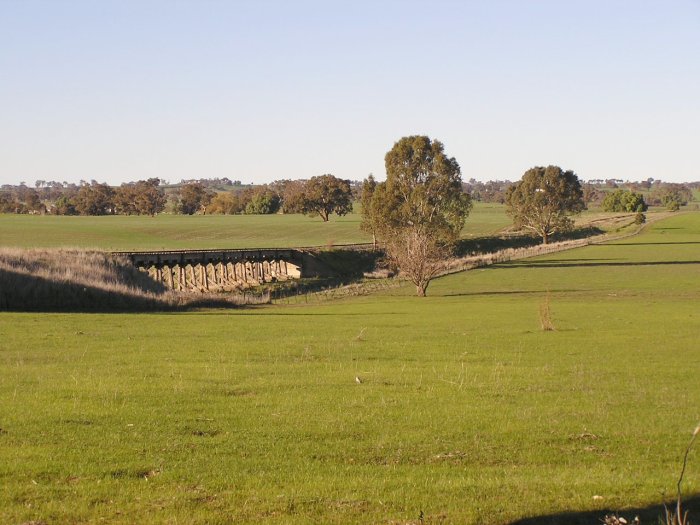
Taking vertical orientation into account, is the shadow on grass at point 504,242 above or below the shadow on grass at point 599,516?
below

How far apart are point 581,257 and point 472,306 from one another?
5255 cm

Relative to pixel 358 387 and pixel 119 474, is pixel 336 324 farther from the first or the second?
pixel 119 474

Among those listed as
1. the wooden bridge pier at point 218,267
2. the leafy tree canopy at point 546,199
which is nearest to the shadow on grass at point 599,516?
the wooden bridge pier at point 218,267

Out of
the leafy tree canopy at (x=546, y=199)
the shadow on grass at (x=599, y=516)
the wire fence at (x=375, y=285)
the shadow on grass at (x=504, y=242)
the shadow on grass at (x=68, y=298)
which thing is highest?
the leafy tree canopy at (x=546, y=199)

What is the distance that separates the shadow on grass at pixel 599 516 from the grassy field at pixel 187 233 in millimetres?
100355

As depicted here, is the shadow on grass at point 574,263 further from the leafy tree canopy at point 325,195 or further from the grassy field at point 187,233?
the leafy tree canopy at point 325,195

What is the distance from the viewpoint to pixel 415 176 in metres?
97.2

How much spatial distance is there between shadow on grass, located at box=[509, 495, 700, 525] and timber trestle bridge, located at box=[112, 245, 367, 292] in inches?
2280

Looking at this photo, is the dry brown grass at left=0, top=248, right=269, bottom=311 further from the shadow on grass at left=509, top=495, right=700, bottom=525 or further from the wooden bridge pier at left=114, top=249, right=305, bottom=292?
the shadow on grass at left=509, top=495, right=700, bottom=525

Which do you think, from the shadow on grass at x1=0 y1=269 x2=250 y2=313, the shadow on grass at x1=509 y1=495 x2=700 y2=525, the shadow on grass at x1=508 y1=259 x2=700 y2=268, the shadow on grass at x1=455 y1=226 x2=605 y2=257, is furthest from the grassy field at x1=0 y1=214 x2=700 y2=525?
the shadow on grass at x1=455 y1=226 x2=605 y2=257

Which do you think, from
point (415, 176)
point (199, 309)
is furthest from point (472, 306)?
point (415, 176)

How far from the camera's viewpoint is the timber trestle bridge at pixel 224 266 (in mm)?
72000

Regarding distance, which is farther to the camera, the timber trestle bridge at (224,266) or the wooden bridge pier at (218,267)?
the timber trestle bridge at (224,266)

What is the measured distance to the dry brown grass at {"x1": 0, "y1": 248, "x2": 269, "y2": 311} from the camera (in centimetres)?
4597
